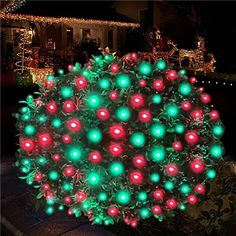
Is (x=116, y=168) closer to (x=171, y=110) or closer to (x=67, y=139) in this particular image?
(x=67, y=139)

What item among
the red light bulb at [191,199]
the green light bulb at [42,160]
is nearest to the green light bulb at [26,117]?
the green light bulb at [42,160]

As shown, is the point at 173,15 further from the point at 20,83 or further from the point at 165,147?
the point at 165,147

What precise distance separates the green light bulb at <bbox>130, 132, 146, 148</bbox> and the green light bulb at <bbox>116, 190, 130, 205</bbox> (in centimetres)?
46

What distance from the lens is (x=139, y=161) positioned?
3625 mm

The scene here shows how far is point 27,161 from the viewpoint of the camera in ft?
14.2

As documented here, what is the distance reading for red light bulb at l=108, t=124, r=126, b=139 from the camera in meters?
3.62

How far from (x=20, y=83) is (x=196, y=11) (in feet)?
37.1

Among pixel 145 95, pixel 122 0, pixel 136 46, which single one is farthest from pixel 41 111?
pixel 122 0

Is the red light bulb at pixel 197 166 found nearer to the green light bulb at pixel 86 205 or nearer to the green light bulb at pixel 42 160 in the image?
the green light bulb at pixel 86 205

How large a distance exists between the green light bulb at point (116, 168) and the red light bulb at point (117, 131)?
0.25 metres

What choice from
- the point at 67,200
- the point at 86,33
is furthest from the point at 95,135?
the point at 86,33

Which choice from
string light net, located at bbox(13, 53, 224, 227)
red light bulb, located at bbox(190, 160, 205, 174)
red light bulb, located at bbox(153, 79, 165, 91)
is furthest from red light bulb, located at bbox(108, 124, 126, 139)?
red light bulb, located at bbox(190, 160, 205, 174)

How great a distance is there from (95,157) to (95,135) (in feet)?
0.67

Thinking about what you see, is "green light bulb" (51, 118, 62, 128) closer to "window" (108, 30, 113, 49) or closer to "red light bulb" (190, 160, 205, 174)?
"red light bulb" (190, 160, 205, 174)
